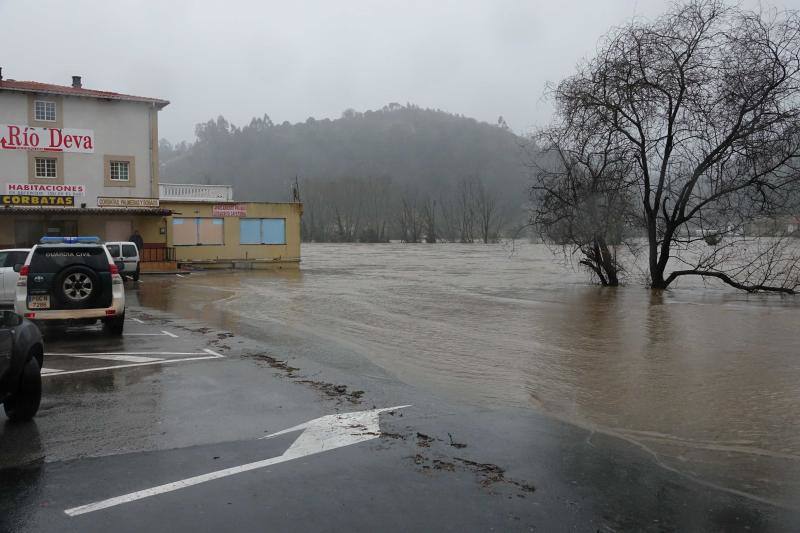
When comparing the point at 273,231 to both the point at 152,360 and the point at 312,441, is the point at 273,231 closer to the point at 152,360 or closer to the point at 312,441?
the point at 152,360

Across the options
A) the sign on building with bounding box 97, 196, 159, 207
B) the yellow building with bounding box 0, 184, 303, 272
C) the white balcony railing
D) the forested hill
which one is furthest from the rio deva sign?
the forested hill

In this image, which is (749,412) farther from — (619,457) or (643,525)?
(643,525)

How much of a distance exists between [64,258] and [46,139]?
24.0 m

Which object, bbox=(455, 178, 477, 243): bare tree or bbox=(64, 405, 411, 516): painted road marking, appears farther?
bbox=(455, 178, 477, 243): bare tree

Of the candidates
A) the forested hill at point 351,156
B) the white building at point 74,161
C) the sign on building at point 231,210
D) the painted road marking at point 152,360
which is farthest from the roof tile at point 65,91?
the forested hill at point 351,156

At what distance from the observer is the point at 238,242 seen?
121 ft

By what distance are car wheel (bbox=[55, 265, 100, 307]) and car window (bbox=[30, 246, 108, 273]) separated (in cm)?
13

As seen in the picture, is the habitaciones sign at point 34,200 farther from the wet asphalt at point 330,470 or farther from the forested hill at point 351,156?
the forested hill at point 351,156

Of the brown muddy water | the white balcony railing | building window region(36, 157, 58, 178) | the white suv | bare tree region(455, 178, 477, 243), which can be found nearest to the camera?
the brown muddy water

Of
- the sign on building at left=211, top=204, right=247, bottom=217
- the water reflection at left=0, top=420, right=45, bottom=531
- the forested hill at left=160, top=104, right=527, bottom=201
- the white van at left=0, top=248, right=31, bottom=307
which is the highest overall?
the forested hill at left=160, top=104, right=527, bottom=201

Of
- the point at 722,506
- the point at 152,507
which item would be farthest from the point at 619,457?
the point at 152,507

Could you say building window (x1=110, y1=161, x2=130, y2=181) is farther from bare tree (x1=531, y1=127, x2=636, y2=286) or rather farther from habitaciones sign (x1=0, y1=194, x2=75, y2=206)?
bare tree (x1=531, y1=127, x2=636, y2=286)

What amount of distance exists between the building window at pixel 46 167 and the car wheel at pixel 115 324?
2331cm

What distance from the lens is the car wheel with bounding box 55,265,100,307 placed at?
11.3m
